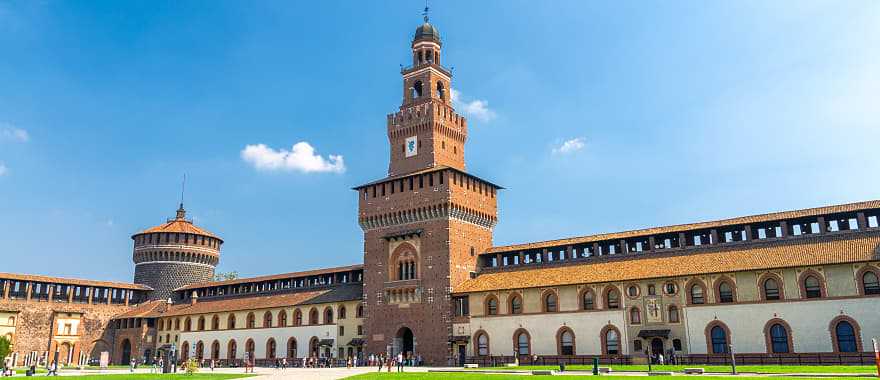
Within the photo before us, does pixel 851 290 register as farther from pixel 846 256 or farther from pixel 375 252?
pixel 375 252

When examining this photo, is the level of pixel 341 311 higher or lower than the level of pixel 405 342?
higher

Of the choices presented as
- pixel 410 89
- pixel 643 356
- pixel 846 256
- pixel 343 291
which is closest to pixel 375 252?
pixel 343 291

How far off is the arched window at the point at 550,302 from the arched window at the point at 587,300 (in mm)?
2469

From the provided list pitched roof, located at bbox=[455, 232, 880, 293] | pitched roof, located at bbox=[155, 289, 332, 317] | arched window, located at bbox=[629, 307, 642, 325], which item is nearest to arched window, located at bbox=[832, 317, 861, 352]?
pitched roof, located at bbox=[455, 232, 880, 293]

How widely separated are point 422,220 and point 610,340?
20.7 metres

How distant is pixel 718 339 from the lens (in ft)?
168

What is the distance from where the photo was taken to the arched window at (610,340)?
55.1 meters

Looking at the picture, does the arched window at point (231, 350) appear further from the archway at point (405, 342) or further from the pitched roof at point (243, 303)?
the archway at point (405, 342)


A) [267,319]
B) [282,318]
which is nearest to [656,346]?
[282,318]

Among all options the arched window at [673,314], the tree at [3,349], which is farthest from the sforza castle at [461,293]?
the tree at [3,349]

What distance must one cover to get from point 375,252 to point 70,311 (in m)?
43.4

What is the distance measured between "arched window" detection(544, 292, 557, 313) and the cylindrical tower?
5691cm

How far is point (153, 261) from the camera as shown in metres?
96.8

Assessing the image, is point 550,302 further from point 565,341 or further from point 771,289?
point 771,289
